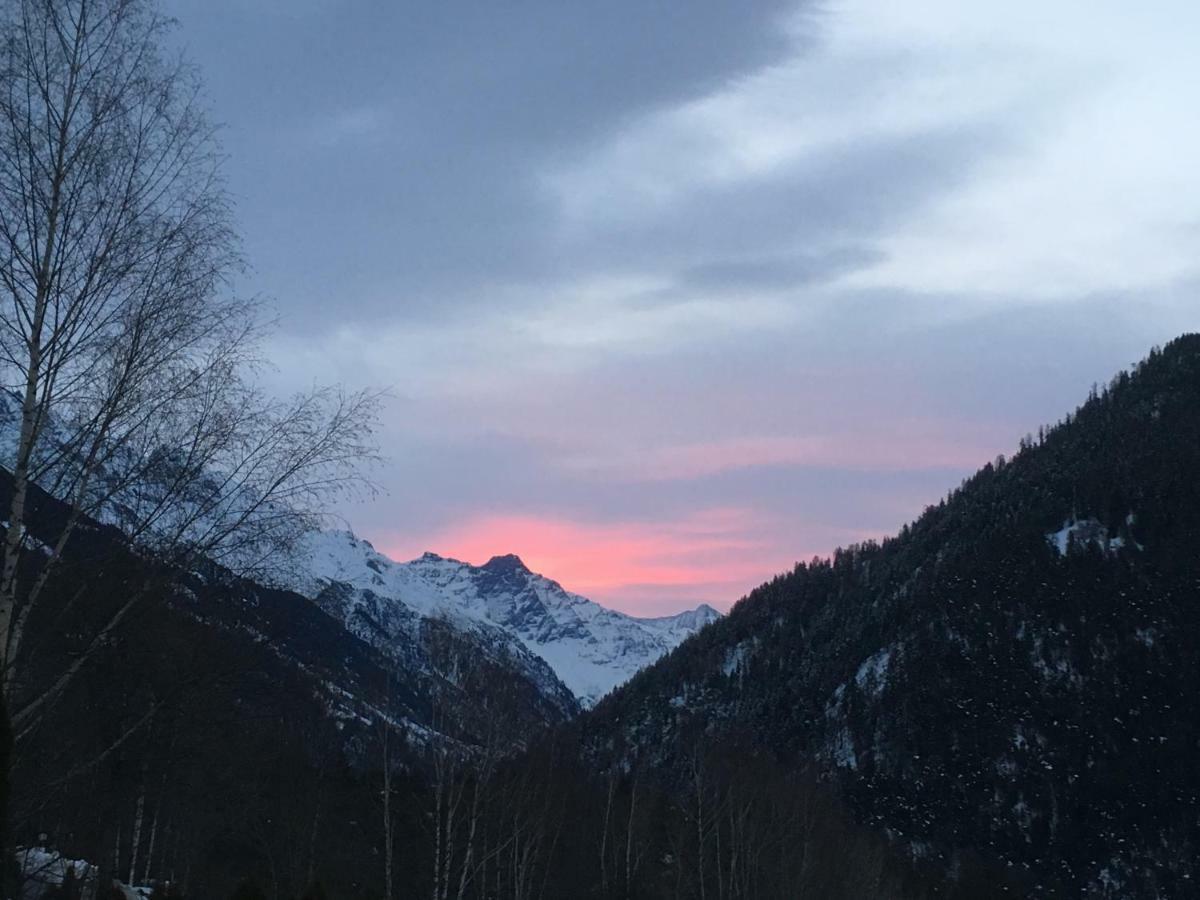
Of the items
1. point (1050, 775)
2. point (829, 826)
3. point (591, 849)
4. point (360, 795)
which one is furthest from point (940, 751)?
point (360, 795)

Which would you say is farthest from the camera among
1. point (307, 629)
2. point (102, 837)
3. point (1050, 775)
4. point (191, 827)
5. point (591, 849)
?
point (1050, 775)

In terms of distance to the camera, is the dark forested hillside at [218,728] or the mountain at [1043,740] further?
the mountain at [1043,740]

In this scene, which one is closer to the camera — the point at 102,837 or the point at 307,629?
the point at 307,629

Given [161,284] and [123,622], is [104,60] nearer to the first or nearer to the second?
[161,284]

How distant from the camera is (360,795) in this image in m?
67.0

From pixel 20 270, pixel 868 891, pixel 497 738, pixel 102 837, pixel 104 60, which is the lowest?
pixel 868 891

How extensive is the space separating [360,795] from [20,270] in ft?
200

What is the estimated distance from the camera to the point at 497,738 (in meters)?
40.1

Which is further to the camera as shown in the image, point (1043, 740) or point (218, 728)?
point (1043, 740)

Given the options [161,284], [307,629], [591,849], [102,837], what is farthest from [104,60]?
[591,849]

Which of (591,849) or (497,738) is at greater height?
(497,738)

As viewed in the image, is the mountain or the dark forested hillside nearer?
the dark forested hillside

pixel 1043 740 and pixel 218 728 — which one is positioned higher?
pixel 1043 740

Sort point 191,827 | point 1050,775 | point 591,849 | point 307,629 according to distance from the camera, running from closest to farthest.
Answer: point 307,629, point 191,827, point 591,849, point 1050,775
